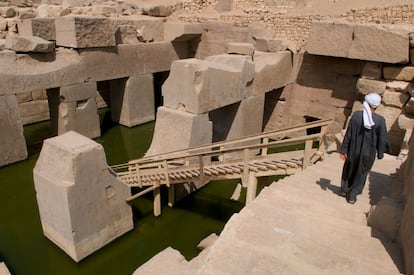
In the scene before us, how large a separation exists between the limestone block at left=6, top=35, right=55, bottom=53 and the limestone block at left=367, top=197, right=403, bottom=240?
8.22 metres

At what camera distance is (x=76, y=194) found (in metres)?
4.98

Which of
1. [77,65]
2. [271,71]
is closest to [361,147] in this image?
[271,71]

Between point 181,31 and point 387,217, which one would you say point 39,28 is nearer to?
point 181,31

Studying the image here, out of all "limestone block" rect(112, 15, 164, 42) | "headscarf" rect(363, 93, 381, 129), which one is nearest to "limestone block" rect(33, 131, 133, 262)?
"headscarf" rect(363, 93, 381, 129)

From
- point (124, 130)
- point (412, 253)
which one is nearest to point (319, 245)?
point (412, 253)

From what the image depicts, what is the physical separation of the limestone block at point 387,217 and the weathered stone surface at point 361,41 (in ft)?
19.4

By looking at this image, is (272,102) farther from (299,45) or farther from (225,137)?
(225,137)

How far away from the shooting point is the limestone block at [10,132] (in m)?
8.02

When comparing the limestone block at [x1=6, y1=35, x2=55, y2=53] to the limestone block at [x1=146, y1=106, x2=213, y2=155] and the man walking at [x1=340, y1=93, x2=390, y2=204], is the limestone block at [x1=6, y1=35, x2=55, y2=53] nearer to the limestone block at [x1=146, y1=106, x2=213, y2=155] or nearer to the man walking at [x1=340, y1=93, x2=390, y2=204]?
the limestone block at [x1=146, y1=106, x2=213, y2=155]

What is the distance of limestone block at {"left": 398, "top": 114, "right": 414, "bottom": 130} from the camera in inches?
272

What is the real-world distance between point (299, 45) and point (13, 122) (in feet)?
26.6

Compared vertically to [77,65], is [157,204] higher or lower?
lower

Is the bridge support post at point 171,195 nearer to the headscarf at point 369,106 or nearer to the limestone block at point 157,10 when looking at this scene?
the headscarf at point 369,106

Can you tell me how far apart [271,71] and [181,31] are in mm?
3793
